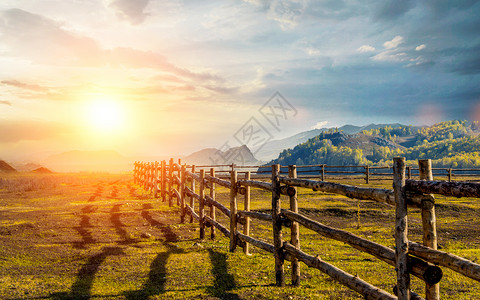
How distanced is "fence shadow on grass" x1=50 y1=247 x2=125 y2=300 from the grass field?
20 mm

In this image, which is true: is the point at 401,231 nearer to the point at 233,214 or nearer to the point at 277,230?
the point at 277,230

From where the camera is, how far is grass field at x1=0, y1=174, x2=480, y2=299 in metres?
6.34

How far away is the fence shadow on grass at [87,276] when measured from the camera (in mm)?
6066

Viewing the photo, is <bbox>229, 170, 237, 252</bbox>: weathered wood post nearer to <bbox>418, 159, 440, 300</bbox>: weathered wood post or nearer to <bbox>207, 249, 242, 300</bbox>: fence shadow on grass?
<bbox>207, 249, 242, 300</bbox>: fence shadow on grass

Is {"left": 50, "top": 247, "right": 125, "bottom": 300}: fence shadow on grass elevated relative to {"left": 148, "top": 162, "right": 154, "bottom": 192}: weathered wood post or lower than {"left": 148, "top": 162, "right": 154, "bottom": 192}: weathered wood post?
lower

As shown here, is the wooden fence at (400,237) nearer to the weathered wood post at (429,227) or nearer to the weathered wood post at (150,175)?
the weathered wood post at (429,227)

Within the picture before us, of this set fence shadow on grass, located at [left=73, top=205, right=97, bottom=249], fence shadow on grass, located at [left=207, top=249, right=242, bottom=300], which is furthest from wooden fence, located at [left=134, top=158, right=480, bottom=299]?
fence shadow on grass, located at [left=73, top=205, right=97, bottom=249]

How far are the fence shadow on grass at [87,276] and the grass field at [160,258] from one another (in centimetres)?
2

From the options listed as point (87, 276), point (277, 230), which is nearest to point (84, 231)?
point (87, 276)

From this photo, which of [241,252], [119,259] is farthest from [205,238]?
[119,259]

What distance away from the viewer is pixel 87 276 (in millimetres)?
7156

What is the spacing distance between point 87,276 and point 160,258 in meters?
1.87

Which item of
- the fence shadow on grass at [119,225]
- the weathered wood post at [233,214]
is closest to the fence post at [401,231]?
the weathered wood post at [233,214]

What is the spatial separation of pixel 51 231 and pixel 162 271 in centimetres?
631
